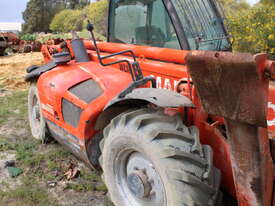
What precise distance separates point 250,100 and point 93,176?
2.44 metres

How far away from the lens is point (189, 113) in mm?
2596

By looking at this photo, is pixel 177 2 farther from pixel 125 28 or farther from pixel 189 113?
pixel 189 113

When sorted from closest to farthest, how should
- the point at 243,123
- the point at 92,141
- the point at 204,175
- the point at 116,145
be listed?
the point at 243,123
the point at 204,175
the point at 116,145
the point at 92,141

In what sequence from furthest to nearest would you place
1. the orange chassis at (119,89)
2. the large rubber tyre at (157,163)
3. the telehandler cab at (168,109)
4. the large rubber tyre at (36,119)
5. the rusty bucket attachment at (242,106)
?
the large rubber tyre at (36,119), the orange chassis at (119,89), the large rubber tyre at (157,163), the telehandler cab at (168,109), the rusty bucket attachment at (242,106)

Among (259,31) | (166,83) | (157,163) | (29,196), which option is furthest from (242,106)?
(259,31)

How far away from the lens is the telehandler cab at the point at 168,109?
1.52 m

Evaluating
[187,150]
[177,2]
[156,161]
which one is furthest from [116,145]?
[177,2]

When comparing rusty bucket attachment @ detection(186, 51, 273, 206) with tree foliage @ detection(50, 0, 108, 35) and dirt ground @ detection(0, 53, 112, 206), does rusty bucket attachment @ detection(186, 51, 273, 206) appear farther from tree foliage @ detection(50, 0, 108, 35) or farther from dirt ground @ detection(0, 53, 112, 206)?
tree foliage @ detection(50, 0, 108, 35)

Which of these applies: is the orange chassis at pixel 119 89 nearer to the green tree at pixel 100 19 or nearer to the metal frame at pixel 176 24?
the metal frame at pixel 176 24

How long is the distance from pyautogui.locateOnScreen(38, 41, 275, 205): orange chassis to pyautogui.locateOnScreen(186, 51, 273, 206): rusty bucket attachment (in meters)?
0.49

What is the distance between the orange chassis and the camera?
7.76 feet

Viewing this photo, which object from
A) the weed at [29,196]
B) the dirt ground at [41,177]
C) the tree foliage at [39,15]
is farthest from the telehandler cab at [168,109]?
the tree foliage at [39,15]

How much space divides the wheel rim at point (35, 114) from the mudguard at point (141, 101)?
1.75 meters

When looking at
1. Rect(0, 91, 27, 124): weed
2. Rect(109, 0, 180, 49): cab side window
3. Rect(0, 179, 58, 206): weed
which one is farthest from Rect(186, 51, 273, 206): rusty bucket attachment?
Rect(0, 91, 27, 124): weed
